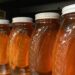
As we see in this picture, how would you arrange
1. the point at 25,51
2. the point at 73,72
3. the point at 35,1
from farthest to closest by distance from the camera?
the point at 35,1
the point at 25,51
the point at 73,72

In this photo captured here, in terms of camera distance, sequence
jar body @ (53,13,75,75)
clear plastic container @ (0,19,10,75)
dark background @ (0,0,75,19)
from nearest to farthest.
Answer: jar body @ (53,13,75,75) → clear plastic container @ (0,19,10,75) → dark background @ (0,0,75,19)

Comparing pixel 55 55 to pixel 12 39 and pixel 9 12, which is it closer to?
pixel 12 39

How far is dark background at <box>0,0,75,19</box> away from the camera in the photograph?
34.3 inches

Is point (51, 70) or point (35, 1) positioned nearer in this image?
point (51, 70)

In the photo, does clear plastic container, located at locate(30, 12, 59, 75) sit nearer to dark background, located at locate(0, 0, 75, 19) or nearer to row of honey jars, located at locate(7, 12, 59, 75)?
row of honey jars, located at locate(7, 12, 59, 75)

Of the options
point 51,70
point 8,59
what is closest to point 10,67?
point 8,59

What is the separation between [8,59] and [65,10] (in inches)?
12.7

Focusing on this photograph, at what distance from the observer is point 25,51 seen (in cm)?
66

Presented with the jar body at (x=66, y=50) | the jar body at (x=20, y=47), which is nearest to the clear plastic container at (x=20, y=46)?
the jar body at (x=20, y=47)

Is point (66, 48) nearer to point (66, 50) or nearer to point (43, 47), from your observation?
point (66, 50)

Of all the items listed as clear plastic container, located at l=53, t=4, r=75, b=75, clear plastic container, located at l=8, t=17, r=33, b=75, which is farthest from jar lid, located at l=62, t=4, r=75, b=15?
clear plastic container, located at l=8, t=17, r=33, b=75

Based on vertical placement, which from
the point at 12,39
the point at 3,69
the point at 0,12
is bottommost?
the point at 3,69

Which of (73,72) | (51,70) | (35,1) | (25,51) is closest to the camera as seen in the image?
(73,72)

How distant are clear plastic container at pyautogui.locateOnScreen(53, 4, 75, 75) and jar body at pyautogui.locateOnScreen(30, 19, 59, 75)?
0.18 feet
